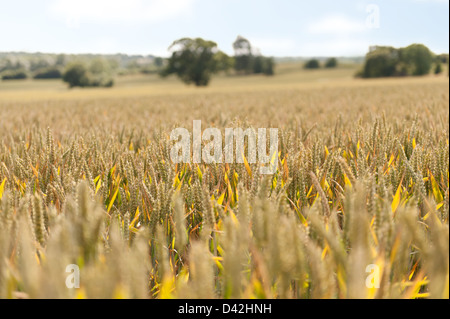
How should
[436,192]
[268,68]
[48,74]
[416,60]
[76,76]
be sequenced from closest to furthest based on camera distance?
1. [436,192]
2. [416,60]
3. [76,76]
4. [268,68]
5. [48,74]

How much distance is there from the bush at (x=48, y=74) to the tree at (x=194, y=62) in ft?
116

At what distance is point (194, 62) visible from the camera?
50.5m

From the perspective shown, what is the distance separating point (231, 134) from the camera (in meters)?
1.90

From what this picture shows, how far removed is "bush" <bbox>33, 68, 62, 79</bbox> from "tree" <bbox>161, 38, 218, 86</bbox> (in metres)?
35.3

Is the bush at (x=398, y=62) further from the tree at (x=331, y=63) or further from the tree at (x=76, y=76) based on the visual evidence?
the tree at (x=76, y=76)

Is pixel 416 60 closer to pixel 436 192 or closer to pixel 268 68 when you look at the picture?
pixel 268 68

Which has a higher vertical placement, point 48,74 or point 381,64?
point 48,74

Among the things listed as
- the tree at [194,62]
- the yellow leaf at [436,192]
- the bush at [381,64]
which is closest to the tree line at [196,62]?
the tree at [194,62]

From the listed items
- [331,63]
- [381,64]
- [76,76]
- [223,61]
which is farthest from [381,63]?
[76,76]

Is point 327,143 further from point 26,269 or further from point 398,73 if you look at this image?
point 398,73

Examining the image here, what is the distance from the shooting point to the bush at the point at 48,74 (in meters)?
72.6

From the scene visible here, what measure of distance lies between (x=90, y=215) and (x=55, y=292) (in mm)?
198

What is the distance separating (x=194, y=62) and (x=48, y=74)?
40225 mm

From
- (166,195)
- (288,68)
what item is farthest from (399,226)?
(288,68)
